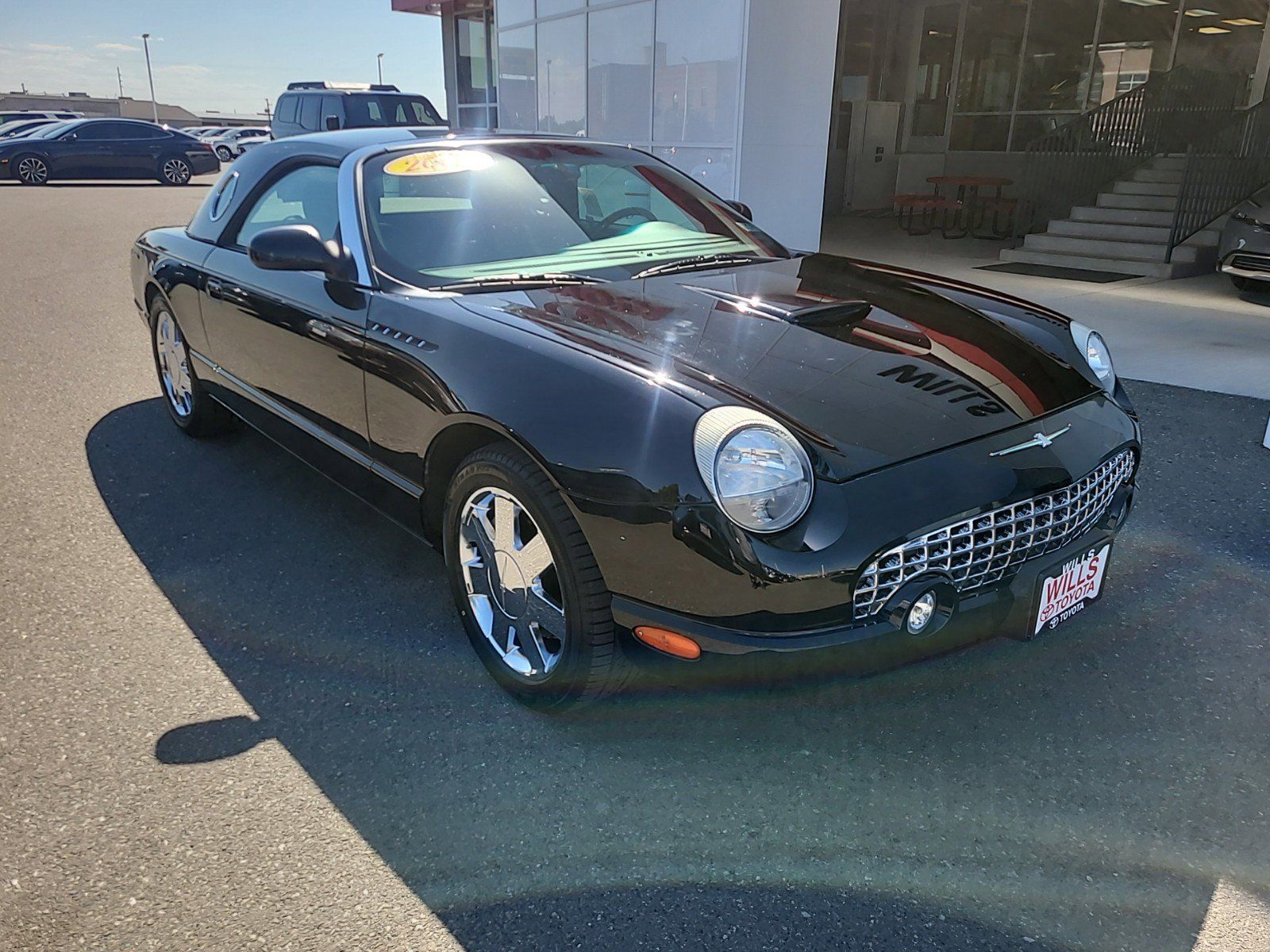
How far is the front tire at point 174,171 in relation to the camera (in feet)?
71.3

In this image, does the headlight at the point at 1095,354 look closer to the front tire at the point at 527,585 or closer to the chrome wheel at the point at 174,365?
the front tire at the point at 527,585

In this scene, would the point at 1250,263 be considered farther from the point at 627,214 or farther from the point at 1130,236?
the point at 627,214

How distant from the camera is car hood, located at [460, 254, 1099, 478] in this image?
7.04 feet

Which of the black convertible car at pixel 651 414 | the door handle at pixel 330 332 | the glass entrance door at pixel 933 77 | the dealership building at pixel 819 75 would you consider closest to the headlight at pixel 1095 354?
the black convertible car at pixel 651 414

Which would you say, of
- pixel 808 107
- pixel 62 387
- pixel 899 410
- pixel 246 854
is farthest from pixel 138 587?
pixel 808 107

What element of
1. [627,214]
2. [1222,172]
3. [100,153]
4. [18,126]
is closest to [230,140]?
[18,126]

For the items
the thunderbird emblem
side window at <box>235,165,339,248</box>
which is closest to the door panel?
→ side window at <box>235,165,339,248</box>

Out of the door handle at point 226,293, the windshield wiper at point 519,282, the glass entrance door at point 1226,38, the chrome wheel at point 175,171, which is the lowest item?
the chrome wheel at point 175,171

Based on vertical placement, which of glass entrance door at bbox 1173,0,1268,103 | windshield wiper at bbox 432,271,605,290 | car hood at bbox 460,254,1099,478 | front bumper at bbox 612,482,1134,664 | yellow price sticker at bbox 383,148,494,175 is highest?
glass entrance door at bbox 1173,0,1268,103

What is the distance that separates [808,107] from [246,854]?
9941mm

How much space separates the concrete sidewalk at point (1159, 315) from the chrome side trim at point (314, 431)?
489 centimetres

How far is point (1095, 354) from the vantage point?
115 inches

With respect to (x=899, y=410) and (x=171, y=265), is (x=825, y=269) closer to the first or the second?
(x=899, y=410)

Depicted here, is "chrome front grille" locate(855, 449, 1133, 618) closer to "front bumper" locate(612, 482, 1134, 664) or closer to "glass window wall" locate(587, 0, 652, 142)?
"front bumper" locate(612, 482, 1134, 664)
